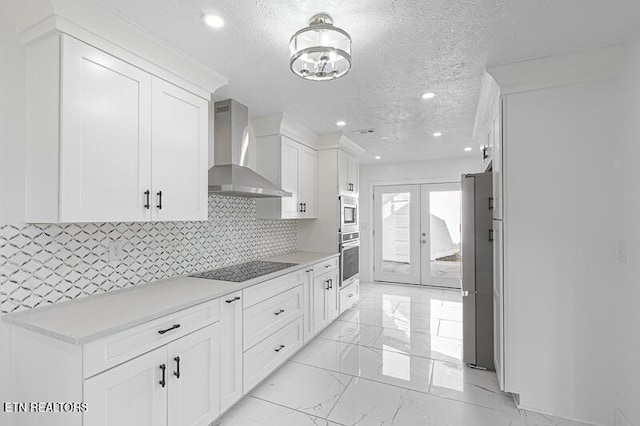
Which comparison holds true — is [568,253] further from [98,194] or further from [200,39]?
[98,194]

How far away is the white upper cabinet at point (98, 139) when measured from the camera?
1.50 m

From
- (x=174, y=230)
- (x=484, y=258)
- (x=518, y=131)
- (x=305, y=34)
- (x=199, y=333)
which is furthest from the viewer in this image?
(x=484, y=258)

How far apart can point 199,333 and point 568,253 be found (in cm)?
254

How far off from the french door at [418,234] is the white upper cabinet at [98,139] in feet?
16.0

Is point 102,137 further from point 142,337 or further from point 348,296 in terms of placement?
point 348,296

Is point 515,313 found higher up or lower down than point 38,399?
higher up

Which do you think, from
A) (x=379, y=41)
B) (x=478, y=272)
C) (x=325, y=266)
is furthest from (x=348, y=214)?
(x=379, y=41)

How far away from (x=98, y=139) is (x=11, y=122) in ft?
1.38

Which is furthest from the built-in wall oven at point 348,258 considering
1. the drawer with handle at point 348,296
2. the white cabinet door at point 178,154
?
the white cabinet door at point 178,154

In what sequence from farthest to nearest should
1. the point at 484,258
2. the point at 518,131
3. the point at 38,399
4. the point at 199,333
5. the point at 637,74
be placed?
the point at 484,258 → the point at 518,131 → the point at 199,333 → the point at 637,74 → the point at 38,399

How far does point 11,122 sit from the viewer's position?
5.16 ft

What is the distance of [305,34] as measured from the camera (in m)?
1.61

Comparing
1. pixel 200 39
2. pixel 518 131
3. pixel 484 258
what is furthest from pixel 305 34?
pixel 484 258

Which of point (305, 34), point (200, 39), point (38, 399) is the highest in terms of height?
point (200, 39)
